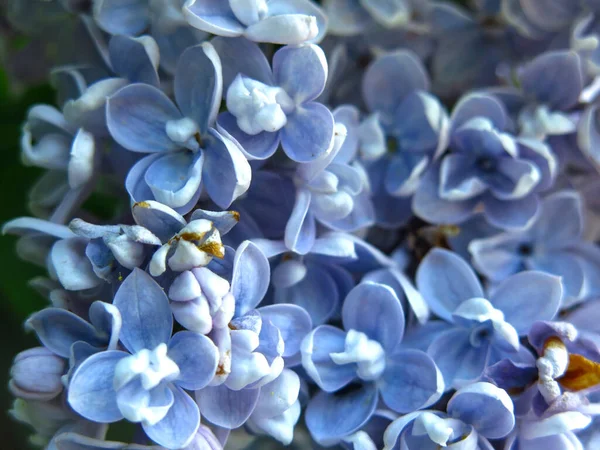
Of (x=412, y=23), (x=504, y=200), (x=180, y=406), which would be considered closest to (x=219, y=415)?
(x=180, y=406)

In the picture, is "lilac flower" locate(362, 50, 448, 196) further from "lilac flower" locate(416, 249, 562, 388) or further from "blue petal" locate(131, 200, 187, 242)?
"blue petal" locate(131, 200, 187, 242)

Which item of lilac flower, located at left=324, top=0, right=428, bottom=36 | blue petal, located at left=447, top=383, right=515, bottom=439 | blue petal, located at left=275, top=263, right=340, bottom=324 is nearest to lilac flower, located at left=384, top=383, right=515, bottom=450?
blue petal, located at left=447, top=383, right=515, bottom=439

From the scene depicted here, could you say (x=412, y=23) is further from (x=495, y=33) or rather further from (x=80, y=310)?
(x=80, y=310)

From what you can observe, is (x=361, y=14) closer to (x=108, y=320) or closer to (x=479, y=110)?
(x=479, y=110)

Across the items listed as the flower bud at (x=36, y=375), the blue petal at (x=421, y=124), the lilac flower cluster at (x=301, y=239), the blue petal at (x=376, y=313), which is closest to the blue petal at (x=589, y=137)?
the lilac flower cluster at (x=301, y=239)

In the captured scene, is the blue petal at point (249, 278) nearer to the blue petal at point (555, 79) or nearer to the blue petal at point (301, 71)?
the blue petal at point (301, 71)

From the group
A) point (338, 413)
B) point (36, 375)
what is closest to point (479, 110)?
point (338, 413)
